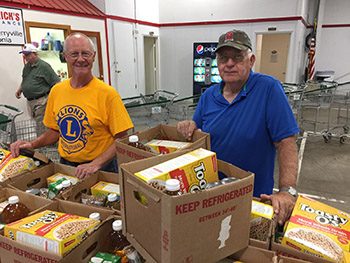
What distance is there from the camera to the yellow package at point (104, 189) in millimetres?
1515

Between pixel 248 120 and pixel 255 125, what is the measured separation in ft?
0.17

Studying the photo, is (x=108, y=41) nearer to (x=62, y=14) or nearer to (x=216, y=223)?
(x=62, y=14)

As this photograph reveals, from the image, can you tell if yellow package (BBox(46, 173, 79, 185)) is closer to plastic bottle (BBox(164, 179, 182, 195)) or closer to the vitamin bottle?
the vitamin bottle

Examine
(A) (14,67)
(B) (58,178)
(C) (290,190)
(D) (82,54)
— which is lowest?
(B) (58,178)

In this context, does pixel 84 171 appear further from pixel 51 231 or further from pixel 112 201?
pixel 51 231

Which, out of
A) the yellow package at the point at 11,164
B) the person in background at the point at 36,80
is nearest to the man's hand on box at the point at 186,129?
the yellow package at the point at 11,164

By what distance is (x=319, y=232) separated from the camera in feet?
3.39

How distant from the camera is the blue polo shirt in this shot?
158 cm

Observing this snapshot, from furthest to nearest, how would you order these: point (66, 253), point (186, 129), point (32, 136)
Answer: point (32, 136), point (186, 129), point (66, 253)

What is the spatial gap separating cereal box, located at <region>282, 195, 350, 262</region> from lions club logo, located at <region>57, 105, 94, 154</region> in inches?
55.2

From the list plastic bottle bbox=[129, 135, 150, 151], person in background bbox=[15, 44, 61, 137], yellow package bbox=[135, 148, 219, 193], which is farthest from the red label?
person in background bbox=[15, 44, 61, 137]

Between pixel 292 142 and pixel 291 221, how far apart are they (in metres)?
0.58

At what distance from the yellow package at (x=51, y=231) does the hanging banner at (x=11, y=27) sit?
524cm

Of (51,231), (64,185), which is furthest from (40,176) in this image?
(51,231)
